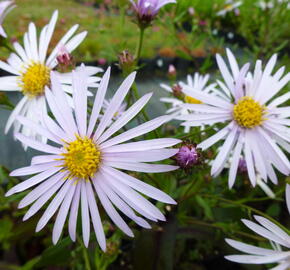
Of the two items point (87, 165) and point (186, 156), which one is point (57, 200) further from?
point (186, 156)

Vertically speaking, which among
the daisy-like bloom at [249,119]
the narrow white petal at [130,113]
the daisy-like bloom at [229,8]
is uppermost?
the daisy-like bloom at [229,8]

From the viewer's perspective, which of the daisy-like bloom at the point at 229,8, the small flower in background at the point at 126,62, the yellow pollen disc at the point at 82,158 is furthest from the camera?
the daisy-like bloom at the point at 229,8

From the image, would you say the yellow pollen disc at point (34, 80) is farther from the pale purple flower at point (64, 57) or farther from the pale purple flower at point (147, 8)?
the pale purple flower at point (147, 8)

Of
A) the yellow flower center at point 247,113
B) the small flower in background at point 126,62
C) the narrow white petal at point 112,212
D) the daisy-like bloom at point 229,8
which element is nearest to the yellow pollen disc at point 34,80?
the small flower in background at point 126,62

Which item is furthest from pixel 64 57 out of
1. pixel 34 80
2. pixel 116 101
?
pixel 116 101

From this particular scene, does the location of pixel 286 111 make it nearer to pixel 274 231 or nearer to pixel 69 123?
pixel 274 231

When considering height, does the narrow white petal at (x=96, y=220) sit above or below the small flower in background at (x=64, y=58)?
below

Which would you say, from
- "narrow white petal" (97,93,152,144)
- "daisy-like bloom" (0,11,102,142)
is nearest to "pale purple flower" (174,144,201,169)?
"narrow white petal" (97,93,152,144)
